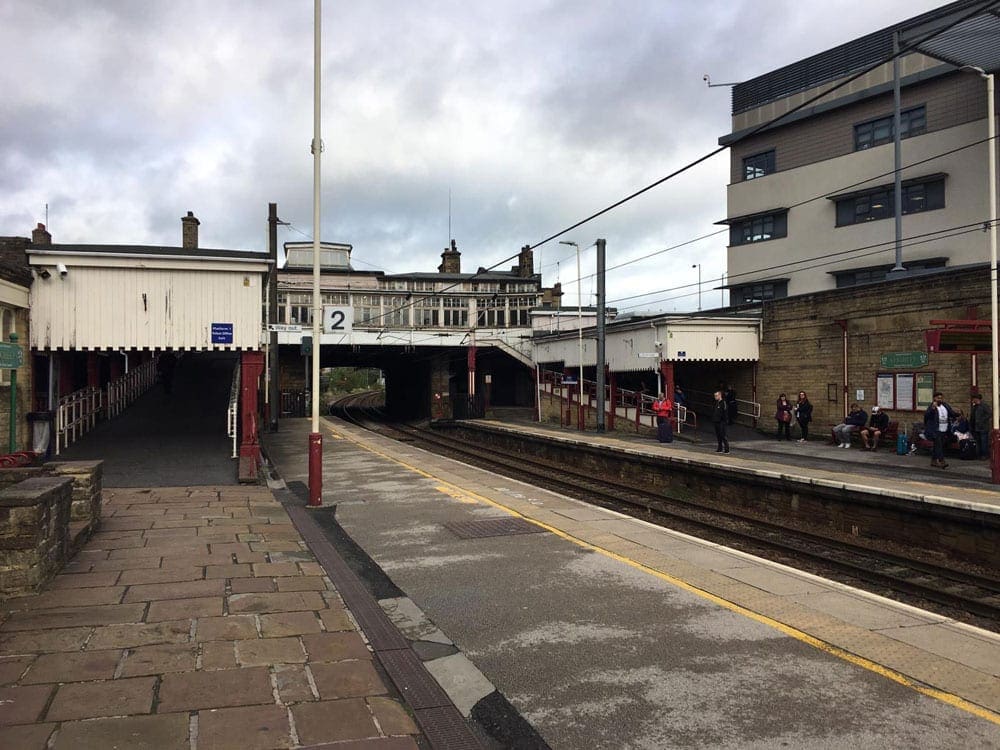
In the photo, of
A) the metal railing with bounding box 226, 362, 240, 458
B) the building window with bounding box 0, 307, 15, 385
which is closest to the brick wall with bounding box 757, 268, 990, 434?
the metal railing with bounding box 226, 362, 240, 458

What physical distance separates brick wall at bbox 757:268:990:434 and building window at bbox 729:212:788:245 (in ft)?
40.7

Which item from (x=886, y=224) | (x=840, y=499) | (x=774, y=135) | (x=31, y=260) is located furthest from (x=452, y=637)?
(x=774, y=135)

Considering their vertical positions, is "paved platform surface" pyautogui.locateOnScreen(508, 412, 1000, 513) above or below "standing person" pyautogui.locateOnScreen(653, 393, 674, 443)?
below

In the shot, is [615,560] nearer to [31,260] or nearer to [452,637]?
[452,637]

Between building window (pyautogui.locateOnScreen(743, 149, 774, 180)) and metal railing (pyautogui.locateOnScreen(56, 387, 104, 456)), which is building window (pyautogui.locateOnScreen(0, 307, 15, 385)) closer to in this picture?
metal railing (pyautogui.locateOnScreen(56, 387, 104, 456))

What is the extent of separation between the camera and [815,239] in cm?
3288

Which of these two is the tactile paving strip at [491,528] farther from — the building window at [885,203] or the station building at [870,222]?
the building window at [885,203]

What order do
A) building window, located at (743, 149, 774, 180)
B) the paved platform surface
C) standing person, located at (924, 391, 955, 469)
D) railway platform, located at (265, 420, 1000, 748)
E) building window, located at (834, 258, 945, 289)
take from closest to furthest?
railway platform, located at (265, 420, 1000, 748)
the paved platform surface
standing person, located at (924, 391, 955, 469)
building window, located at (834, 258, 945, 289)
building window, located at (743, 149, 774, 180)

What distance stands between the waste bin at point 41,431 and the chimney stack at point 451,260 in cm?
3933

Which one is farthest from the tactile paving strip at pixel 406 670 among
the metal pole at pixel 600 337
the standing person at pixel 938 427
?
the metal pole at pixel 600 337

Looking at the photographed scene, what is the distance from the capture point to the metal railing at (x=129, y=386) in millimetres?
20734

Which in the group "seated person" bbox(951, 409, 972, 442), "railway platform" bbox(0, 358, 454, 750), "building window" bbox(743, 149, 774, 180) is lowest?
"railway platform" bbox(0, 358, 454, 750)

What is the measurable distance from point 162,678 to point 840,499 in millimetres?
11177

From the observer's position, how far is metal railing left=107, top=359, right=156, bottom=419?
→ 20734 millimetres
